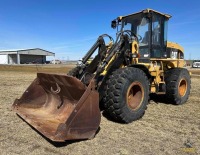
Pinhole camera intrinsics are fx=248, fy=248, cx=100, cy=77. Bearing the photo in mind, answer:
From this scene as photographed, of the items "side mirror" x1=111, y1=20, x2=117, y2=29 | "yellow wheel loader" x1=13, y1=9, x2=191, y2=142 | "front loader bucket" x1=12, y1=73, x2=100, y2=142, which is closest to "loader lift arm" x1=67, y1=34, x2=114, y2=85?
"yellow wheel loader" x1=13, y1=9, x2=191, y2=142

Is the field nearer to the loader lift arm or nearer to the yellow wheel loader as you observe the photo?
the yellow wheel loader

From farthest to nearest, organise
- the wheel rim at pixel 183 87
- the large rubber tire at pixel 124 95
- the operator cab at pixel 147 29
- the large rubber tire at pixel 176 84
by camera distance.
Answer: the wheel rim at pixel 183 87, the large rubber tire at pixel 176 84, the operator cab at pixel 147 29, the large rubber tire at pixel 124 95

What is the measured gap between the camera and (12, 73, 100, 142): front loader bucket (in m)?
4.01

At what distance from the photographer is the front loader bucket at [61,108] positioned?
401 centimetres

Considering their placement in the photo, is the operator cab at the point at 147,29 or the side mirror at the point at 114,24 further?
the side mirror at the point at 114,24

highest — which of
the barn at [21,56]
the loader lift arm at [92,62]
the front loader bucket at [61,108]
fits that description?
the barn at [21,56]

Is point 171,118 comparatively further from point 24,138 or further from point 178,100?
point 24,138

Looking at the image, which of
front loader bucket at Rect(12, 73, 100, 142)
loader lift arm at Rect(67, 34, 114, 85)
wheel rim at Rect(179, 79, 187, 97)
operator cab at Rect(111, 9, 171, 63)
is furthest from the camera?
wheel rim at Rect(179, 79, 187, 97)

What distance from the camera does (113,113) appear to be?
500 centimetres

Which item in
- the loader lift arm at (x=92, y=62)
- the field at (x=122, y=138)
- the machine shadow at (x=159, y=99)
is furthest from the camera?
the machine shadow at (x=159, y=99)

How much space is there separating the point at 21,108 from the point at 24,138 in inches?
57.0

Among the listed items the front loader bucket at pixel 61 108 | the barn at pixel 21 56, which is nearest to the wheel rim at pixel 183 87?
the front loader bucket at pixel 61 108

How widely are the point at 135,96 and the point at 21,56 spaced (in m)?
64.1

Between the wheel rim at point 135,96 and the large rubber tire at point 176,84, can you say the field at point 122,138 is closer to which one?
the wheel rim at point 135,96
